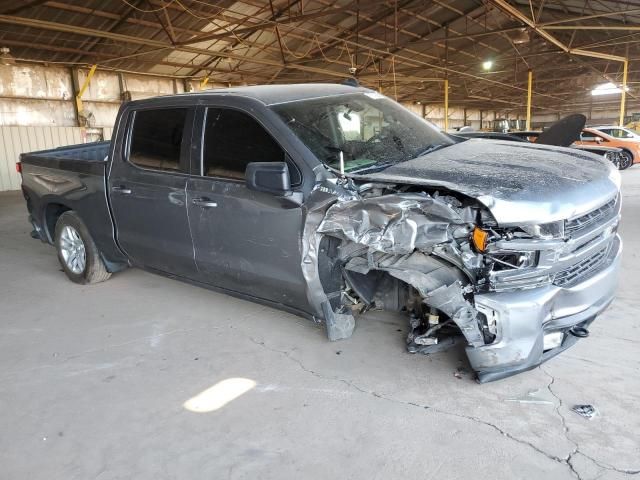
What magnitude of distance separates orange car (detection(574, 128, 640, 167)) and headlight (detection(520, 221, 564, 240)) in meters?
14.3

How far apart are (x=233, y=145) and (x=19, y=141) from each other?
48.6 ft

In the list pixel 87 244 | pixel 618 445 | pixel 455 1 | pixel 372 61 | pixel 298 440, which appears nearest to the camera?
pixel 618 445

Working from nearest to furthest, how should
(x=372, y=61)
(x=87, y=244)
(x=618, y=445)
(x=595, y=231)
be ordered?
(x=618, y=445)
(x=595, y=231)
(x=87, y=244)
(x=372, y=61)

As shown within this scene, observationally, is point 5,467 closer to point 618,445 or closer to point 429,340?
point 429,340

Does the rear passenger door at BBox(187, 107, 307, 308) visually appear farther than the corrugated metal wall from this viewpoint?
No

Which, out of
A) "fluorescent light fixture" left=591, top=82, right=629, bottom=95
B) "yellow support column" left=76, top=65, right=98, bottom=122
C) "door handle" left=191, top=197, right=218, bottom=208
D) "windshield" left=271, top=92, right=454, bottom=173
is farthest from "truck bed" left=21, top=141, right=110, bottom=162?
"fluorescent light fixture" left=591, top=82, right=629, bottom=95

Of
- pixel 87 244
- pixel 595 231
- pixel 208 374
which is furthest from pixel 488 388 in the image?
pixel 87 244

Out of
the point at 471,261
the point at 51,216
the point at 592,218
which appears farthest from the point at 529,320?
the point at 51,216

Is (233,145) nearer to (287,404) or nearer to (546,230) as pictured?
(287,404)

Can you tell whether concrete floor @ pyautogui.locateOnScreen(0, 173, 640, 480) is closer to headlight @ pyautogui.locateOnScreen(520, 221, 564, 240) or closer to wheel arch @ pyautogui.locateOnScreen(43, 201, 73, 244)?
headlight @ pyautogui.locateOnScreen(520, 221, 564, 240)

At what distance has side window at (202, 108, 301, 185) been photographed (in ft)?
10.6

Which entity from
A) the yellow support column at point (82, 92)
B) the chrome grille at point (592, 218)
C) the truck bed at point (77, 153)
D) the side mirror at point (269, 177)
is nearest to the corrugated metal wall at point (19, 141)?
the yellow support column at point (82, 92)

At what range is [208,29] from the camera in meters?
15.3

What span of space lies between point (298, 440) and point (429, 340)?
108cm
